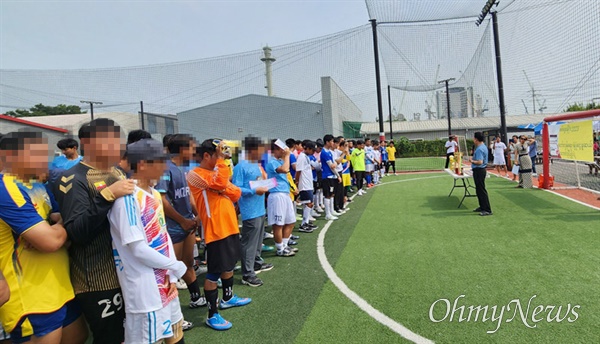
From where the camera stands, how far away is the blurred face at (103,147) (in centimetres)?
192

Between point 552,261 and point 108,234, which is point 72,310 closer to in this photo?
point 108,234

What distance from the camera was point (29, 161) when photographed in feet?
6.06

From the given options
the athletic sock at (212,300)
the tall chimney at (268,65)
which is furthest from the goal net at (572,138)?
the tall chimney at (268,65)

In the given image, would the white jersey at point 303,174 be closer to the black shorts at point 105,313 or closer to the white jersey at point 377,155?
the black shorts at point 105,313

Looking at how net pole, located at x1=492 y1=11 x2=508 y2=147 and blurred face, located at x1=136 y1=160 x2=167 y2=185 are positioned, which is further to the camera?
net pole, located at x1=492 y1=11 x2=508 y2=147

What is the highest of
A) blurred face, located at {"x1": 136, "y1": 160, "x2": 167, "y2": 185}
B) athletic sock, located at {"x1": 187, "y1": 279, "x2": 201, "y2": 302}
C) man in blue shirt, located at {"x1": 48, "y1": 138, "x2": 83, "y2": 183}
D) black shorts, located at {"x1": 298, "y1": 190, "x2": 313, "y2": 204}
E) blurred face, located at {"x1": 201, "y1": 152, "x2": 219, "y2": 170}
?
man in blue shirt, located at {"x1": 48, "y1": 138, "x2": 83, "y2": 183}

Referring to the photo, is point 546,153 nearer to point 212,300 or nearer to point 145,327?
point 212,300

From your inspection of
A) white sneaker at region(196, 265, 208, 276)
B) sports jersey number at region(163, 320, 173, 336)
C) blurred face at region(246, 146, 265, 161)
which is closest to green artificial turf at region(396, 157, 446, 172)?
white sneaker at region(196, 265, 208, 276)

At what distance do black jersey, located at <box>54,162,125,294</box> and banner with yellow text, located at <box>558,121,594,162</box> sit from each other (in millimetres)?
9867

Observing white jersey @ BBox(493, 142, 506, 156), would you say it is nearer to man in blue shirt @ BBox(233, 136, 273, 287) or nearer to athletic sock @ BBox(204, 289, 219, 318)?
man in blue shirt @ BBox(233, 136, 273, 287)

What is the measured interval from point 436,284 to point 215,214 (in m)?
2.62

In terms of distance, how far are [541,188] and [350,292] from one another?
9.15 meters

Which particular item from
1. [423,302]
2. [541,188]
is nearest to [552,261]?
[423,302]

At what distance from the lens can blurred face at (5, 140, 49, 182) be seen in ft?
5.98
